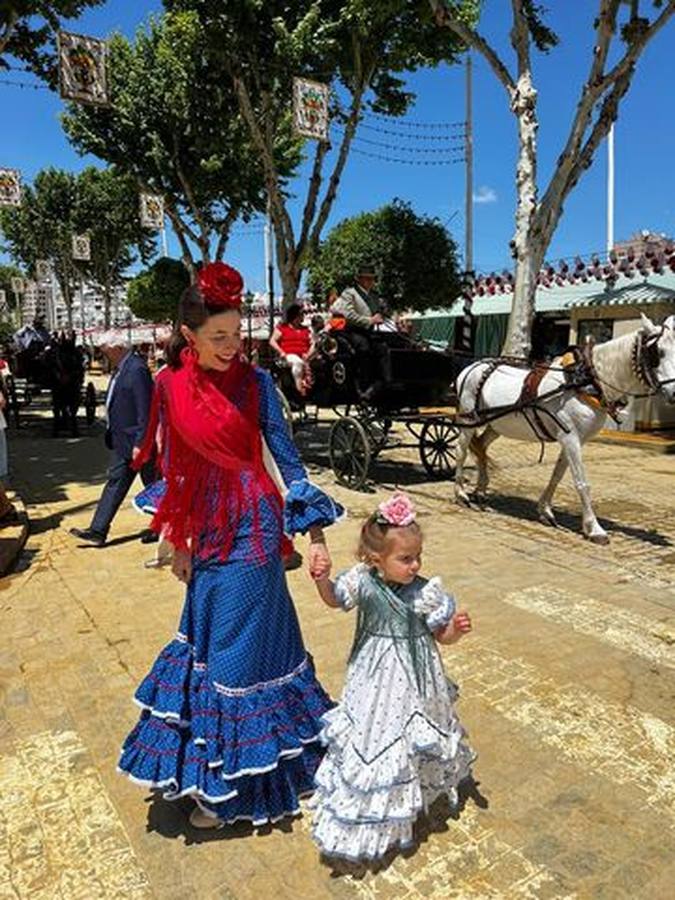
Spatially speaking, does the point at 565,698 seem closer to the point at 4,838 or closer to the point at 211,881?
Result: the point at 211,881

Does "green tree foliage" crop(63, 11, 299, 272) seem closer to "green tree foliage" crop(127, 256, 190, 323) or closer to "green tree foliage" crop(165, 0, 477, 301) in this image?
"green tree foliage" crop(165, 0, 477, 301)

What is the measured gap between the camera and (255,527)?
8.59 ft

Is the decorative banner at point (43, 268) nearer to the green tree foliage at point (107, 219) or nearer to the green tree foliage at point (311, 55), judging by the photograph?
the green tree foliage at point (107, 219)

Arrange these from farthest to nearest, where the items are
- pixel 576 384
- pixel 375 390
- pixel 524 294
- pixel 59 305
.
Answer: pixel 59 305, pixel 524 294, pixel 375 390, pixel 576 384

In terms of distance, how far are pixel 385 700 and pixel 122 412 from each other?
4576 millimetres

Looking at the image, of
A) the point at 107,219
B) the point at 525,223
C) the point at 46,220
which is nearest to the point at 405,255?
the point at 525,223

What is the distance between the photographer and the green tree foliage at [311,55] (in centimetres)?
1304

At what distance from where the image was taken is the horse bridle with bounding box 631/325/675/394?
6.43 metres

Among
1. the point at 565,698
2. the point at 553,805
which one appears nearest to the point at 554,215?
the point at 565,698

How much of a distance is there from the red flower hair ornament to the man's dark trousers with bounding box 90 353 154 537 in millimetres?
3760

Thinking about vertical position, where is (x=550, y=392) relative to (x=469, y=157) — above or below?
below

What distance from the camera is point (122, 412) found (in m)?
6.37

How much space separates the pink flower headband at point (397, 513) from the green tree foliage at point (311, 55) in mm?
12798

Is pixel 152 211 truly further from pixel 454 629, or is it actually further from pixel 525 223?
pixel 454 629
